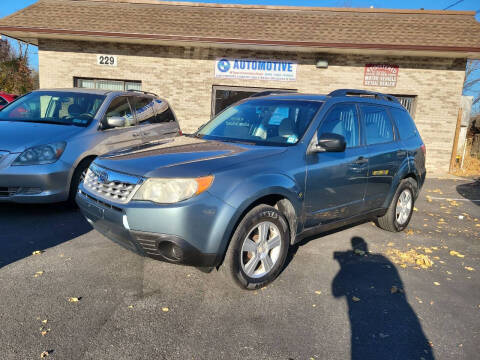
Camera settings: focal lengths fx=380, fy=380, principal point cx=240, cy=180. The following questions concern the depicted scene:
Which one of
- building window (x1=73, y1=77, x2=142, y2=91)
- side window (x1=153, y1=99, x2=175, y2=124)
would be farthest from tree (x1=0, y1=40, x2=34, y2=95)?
side window (x1=153, y1=99, x2=175, y2=124)

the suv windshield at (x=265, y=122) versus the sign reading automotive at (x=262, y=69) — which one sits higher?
the sign reading automotive at (x=262, y=69)

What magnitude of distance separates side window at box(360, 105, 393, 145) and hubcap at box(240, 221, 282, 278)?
186 cm

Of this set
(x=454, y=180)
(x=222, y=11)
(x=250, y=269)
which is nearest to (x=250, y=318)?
(x=250, y=269)

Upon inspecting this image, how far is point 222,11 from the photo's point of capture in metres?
13.0

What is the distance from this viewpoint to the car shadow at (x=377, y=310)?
2631 millimetres

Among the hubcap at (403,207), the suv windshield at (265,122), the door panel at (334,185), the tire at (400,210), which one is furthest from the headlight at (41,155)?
the hubcap at (403,207)

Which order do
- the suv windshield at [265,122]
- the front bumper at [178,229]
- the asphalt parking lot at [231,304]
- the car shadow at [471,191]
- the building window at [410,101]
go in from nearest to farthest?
the asphalt parking lot at [231,304]
the front bumper at [178,229]
the suv windshield at [265,122]
the car shadow at [471,191]
the building window at [410,101]

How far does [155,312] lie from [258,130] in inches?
83.9

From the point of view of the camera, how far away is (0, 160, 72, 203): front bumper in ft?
15.2

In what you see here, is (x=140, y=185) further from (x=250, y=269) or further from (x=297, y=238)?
(x=297, y=238)

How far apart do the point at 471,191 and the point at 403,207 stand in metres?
5.04

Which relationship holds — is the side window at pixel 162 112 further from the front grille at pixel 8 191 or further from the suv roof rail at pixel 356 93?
the suv roof rail at pixel 356 93

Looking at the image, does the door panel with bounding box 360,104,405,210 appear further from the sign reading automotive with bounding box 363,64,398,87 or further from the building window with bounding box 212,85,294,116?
the building window with bounding box 212,85,294,116

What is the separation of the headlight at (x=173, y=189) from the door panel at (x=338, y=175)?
1.18m
